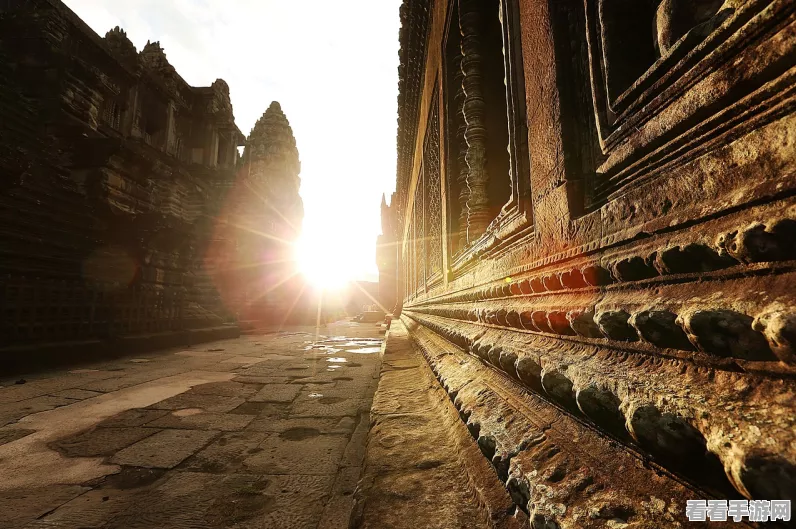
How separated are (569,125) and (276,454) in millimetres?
2014

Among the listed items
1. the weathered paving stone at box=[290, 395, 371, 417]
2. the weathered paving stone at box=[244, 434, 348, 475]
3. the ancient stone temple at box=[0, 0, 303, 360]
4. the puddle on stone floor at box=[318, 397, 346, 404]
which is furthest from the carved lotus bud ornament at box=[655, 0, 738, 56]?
the ancient stone temple at box=[0, 0, 303, 360]

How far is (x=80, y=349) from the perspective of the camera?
18.6 feet

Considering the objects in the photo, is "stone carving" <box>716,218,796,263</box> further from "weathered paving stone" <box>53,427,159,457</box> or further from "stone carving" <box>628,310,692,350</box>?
"weathered paving stone" <box>53,427,159,457</box>

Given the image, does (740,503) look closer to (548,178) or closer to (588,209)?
(588,209)

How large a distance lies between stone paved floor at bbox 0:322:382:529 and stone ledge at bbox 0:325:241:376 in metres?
1.00

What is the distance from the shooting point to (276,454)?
74.0 inches

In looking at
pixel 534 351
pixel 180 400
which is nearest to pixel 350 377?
pixel 180 400

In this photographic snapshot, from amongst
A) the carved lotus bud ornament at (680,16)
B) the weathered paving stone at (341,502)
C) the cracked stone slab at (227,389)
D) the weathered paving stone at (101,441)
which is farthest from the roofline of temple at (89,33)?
the carved lotus bud ornament at (680,16)

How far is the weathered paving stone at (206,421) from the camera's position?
92.0 inches

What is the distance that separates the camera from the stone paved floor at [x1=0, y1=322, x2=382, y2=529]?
133 cm

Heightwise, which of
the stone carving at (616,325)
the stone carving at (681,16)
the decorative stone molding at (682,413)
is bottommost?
the decorative stone molding at (682,413)

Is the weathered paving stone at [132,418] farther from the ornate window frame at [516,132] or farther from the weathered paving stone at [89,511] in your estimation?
the ornate window frame at [516,132]

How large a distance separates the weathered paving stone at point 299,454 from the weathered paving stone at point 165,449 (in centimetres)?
37

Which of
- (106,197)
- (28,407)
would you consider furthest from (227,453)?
(106,197)
